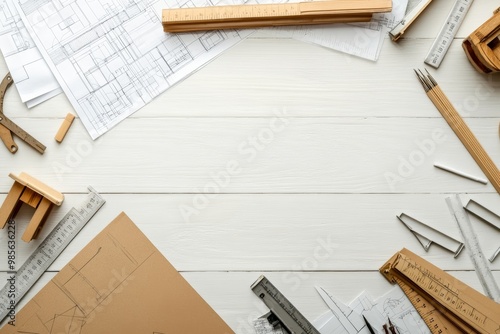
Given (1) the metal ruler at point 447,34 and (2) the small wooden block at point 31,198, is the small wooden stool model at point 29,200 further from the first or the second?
(1) the metal ruler at point 447,34

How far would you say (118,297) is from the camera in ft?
4.41

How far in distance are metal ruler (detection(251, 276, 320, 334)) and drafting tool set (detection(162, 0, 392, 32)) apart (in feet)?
2.16

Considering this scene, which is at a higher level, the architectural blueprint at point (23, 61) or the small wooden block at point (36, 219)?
the architectural blueprint at point (23, 61)

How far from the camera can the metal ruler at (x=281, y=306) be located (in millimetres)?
1347

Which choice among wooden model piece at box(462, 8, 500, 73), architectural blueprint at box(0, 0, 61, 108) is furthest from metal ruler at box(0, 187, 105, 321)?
wooden model piece at box(462, 8, 500, 73)

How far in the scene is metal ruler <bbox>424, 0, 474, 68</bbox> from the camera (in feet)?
4.54

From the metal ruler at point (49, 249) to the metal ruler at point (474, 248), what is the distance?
2.98 ft

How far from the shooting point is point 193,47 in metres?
1.39

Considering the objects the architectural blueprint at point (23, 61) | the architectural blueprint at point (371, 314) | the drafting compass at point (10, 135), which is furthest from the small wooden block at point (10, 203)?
the architectural blueprint at point (371, 314)

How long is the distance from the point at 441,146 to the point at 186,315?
0.79 m

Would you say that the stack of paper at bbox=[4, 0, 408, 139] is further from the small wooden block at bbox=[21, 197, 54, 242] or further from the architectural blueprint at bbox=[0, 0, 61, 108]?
the small wooden block at bbox=[21, 197, 54, 242]

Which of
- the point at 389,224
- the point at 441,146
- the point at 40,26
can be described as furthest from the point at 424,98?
the point at 40,26

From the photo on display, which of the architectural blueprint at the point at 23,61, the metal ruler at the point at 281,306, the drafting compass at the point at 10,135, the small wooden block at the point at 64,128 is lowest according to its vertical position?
the metal ruler at the point at 281,306

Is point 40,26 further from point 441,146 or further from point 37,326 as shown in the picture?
point 441,146
